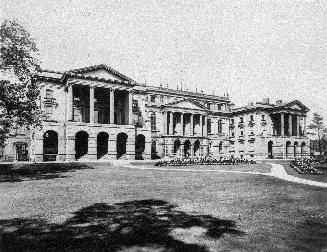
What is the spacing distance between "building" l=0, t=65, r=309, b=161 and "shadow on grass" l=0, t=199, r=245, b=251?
2169 cm

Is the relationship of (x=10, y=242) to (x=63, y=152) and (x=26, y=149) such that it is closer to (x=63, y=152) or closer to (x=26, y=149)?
(x=63, y=152)

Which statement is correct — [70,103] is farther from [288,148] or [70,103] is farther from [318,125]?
[318,125]

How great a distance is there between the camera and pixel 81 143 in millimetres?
48875

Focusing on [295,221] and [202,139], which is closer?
[295,221]

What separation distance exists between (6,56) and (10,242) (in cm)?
2012

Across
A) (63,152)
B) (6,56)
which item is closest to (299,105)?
(63,152)

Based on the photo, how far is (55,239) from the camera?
24.7 feet

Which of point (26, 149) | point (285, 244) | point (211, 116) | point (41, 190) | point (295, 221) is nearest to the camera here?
point (285, 244)

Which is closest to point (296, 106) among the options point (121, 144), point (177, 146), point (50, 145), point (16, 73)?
point (177, 146)

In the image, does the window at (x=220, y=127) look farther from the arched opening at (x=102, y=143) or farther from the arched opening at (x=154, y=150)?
the arched opening at (x=102, y=143)

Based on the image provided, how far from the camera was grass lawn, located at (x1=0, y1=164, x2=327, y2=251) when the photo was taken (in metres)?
7.21

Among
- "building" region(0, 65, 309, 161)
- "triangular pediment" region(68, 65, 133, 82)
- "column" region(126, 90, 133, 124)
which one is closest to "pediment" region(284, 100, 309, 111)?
"building" region(0, 65, 309, 161)

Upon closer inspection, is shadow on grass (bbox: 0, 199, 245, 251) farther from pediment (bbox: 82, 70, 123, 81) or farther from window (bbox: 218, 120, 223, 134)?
window (bbox: 218, 120, 223, 134)

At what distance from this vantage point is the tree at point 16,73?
23.6 meters
